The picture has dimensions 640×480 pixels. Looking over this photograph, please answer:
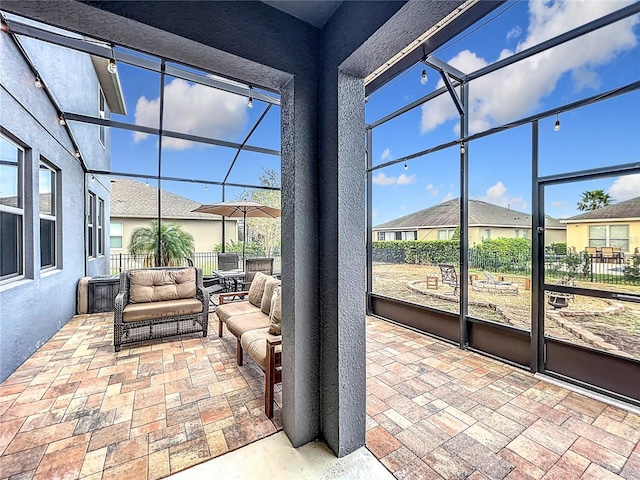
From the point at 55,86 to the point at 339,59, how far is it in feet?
15.7

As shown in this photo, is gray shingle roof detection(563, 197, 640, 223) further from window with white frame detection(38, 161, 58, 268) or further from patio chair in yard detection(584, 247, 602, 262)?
window with white frame detection(38, 161, 58, 268)

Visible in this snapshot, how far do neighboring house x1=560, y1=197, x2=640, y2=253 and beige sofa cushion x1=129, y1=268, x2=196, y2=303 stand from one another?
16.0ft

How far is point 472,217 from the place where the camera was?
3.73m

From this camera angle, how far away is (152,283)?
414 cm

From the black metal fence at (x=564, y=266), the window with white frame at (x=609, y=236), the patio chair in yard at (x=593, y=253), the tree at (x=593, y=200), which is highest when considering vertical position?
the tree at (x=593, y=200)

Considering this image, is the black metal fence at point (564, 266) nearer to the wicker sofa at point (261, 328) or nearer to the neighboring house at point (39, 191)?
the wicker sofa at point (261, 328)

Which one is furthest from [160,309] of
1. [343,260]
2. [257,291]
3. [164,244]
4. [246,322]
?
[164,244]

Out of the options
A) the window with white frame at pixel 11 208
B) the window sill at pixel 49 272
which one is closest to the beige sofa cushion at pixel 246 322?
the window with white frame at pixel 11 208

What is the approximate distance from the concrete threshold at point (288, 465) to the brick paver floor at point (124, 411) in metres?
0.10

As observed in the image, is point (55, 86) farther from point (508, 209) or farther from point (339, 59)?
point (508, 209)

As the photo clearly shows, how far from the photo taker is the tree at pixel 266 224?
31.5ft

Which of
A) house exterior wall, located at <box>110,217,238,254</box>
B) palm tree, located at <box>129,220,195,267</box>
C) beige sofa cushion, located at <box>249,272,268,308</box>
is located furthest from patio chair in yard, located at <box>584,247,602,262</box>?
house exterior wall, located at <box>110,217,238,254</box>

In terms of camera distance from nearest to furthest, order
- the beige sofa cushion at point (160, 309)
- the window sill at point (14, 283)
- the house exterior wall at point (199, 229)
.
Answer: the window sill at point (14, 283)
the beige sofa cushion at point (160, 309)
the house exterior wall at point (199, 229)

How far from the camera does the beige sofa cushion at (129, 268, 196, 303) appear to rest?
13.1ft
